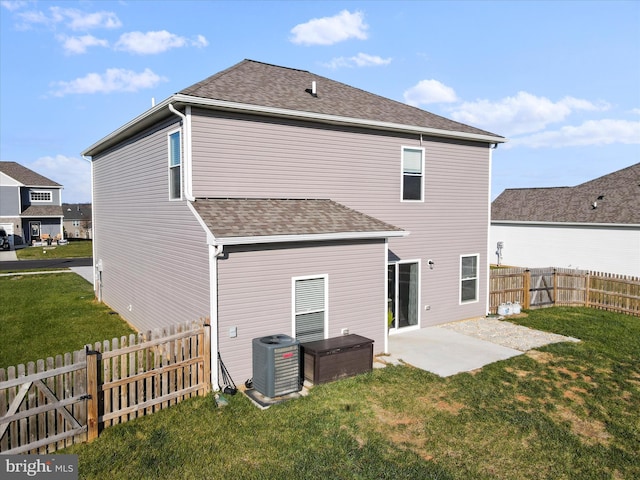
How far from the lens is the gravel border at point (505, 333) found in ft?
38.6

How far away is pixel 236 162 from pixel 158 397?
5491 mm

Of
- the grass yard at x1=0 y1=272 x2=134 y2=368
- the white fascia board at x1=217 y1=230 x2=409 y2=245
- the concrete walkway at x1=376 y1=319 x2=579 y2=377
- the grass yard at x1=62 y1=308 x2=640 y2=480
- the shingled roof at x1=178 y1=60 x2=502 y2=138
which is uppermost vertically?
the shingled roof at x1=178 y1=60 x2=502 y2=138

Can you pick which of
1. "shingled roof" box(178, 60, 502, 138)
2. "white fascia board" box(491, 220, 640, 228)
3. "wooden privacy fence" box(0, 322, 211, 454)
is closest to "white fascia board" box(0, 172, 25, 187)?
"shingled roof" box(178, 60, 502, 138)

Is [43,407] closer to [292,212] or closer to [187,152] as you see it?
[187,152]

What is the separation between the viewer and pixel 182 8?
1328cm

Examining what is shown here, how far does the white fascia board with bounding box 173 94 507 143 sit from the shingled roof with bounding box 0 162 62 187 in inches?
1778

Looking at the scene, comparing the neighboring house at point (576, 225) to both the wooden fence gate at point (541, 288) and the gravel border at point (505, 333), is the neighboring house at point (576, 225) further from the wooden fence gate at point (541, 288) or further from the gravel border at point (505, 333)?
the gravel border at point (505, 333)

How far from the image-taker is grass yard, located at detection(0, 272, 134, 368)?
11.0 metres

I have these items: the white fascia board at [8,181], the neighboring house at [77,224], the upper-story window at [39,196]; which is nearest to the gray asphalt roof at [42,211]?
the upper-story window at [39,196]

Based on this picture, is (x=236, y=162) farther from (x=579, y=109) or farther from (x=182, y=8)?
(x=579, y=109)

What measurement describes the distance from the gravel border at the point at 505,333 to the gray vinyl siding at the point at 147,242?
8113mm

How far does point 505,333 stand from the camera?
1282 centimetres

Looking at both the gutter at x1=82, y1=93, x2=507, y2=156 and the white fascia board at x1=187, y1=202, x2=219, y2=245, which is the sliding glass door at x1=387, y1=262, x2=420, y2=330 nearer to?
the gutter at x1=82, y1=93, x2=507, y2=156

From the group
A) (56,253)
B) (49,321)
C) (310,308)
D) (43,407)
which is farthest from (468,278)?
(56,253)
